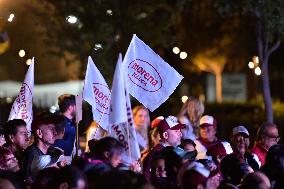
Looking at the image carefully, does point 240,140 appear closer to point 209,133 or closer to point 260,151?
point 260,151

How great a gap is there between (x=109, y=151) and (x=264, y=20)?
368 inches

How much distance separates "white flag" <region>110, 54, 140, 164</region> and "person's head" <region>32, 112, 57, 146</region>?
66 centimetres

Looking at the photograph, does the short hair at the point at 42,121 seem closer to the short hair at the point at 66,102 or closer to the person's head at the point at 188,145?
the person's head at the point at 188,145

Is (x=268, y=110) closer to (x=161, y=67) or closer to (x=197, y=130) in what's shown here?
(x=197, y=130)

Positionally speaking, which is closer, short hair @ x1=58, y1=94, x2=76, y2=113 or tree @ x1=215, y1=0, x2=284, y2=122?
short hair @ x1=58, y1=94, x2=76, y2=113

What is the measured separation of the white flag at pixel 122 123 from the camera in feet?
24.8

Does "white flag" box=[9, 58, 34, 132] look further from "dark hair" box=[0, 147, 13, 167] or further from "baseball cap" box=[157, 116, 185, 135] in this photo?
"dark hair" box=[0, 147, 13, 167]

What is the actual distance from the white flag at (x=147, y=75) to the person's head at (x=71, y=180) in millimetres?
3608

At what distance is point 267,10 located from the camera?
50.4 ft

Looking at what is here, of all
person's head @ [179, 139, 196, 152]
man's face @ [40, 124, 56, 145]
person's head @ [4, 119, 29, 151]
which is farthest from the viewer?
person's head @ [179, 139, 196, 152]

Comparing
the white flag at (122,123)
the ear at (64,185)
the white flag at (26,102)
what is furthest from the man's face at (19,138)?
the ear at (64,185)

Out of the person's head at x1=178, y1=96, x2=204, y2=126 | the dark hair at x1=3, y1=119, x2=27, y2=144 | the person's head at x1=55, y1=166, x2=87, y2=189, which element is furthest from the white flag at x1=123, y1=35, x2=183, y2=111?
the person's head at x1=55, y1=166, x2=87, y2=189

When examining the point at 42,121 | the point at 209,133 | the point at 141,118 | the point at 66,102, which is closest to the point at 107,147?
the point at 42,121

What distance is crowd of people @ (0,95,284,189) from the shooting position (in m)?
6.00
